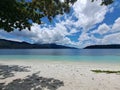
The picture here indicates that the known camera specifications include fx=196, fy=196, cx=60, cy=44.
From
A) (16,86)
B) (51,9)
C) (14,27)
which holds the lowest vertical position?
(16,86)

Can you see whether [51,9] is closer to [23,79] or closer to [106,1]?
[106,1]

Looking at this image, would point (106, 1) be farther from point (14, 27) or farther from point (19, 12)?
point (14, 27)

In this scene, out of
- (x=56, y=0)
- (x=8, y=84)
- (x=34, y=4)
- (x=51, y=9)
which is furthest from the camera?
(x=34, y=4)

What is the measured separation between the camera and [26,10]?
1252 centimetres

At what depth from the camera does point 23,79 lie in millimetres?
11180

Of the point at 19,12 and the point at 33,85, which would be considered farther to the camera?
the point at 19,12

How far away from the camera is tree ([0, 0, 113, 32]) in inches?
406

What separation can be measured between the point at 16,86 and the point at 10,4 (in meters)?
4.20

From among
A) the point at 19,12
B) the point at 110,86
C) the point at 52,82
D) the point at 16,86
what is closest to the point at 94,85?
the point at 110,86

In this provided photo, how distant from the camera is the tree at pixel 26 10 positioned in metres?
Result: 10.3

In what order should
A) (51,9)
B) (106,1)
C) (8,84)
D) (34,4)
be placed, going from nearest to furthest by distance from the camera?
(106,1) < (8,84) < (51,9) < (34,4)

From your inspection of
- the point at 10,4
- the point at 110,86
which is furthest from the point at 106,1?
the point at 10,4

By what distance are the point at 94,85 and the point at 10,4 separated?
19.6ft

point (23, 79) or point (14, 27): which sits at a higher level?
point (14, 27)
